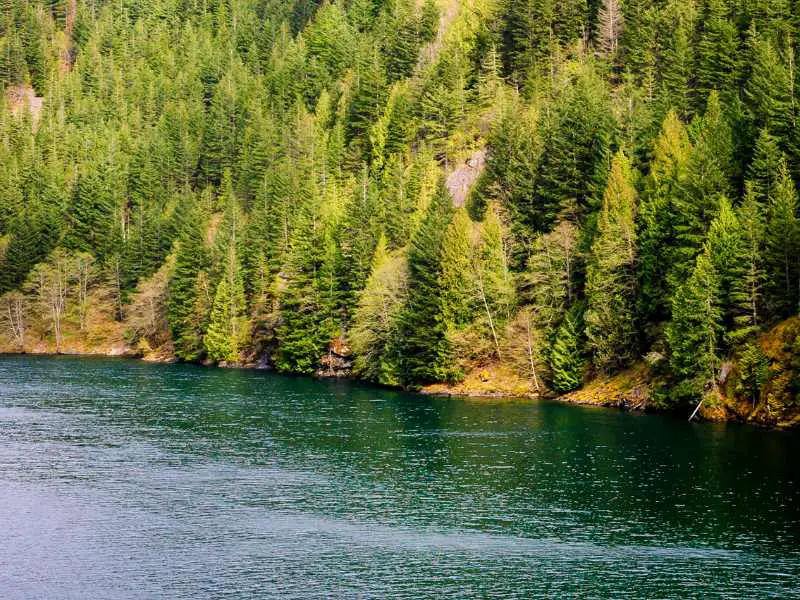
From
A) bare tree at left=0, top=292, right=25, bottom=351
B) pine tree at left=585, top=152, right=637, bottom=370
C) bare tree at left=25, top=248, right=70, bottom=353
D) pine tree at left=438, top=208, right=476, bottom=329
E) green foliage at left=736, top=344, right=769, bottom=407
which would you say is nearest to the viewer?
green foliage at left=736, top=344, right=769, bottom=407

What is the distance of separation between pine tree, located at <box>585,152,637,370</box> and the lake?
9.64m

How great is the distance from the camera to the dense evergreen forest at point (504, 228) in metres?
94.0

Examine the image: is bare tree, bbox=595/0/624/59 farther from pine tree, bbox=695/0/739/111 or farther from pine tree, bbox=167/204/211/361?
pine tree, bbox=167/204/211/361

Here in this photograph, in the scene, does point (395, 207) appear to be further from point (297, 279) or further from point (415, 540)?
point (415, 540)

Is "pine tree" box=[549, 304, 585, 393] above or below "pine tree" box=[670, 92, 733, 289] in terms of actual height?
below

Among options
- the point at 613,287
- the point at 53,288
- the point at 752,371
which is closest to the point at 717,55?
the point at 613,287

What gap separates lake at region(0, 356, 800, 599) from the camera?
5012 cm

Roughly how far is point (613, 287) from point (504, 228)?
24316mm

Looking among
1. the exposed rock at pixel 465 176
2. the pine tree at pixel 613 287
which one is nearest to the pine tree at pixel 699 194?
the pine tree at pixel 613 287

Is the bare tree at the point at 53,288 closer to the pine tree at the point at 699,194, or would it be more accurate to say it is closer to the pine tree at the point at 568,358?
the pine tree at the point at 568,358

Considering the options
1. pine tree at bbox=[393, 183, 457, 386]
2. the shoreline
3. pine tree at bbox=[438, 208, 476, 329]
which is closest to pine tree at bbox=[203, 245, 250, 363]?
the shoreline

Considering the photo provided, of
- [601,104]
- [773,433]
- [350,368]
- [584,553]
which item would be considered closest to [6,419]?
[350,368]

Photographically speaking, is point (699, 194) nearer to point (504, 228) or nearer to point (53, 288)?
point (504, 228)

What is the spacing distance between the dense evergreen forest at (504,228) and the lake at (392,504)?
13024mm
